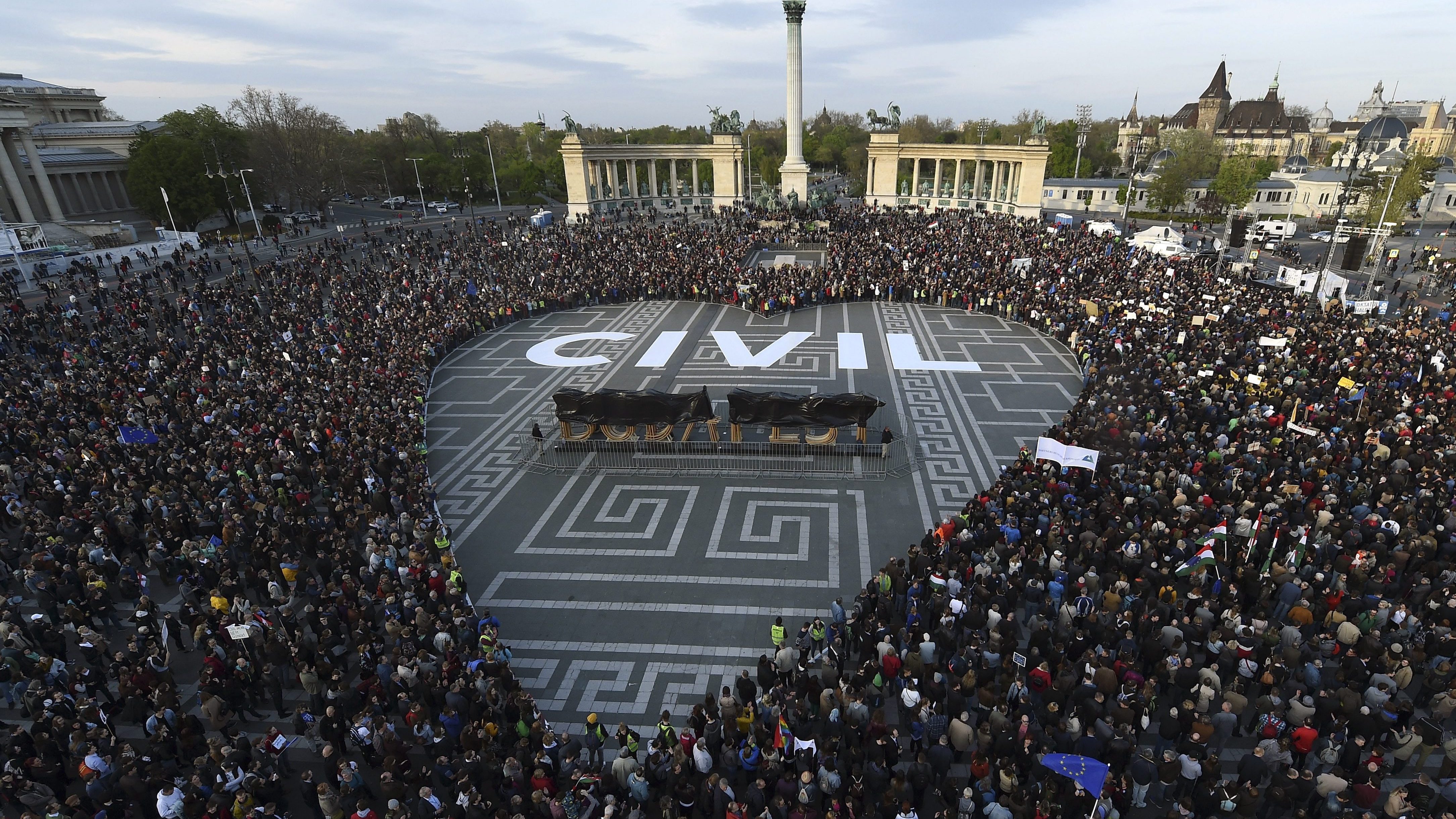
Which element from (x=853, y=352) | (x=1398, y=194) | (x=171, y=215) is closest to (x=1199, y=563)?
(x=853, y=352)

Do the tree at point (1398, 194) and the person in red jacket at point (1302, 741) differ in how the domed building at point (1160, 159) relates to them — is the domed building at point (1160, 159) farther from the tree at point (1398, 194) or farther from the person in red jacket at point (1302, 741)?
the person in red jacket at point (1302, 741)

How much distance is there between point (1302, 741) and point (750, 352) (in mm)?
22570

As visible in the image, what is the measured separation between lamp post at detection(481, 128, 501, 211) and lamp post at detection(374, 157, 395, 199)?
508 inches

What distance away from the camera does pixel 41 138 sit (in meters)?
62.3

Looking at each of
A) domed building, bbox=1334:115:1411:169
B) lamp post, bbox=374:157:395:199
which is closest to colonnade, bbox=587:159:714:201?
lamp post, bbox=374:157:395:199

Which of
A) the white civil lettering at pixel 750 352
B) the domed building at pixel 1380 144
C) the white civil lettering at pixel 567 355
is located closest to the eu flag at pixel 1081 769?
the white civil lettering at pixel 750 352

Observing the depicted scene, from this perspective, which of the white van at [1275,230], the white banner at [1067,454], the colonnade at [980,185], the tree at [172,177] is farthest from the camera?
the colonnade at [980,185]

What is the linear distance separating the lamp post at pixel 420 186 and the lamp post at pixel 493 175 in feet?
25.3

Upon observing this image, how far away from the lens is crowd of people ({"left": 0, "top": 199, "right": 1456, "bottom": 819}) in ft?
28.7

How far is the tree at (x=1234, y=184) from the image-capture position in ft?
198

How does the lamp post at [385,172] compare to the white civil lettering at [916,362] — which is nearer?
the white civil lettering at [916,362]

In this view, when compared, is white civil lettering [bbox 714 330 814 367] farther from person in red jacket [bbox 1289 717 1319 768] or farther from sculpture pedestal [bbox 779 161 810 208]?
sculpture pedestal [bbox 779 161 810 208]

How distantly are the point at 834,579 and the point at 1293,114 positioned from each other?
177 m

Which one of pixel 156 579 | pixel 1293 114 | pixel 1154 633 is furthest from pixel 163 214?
pixel 1293 114
